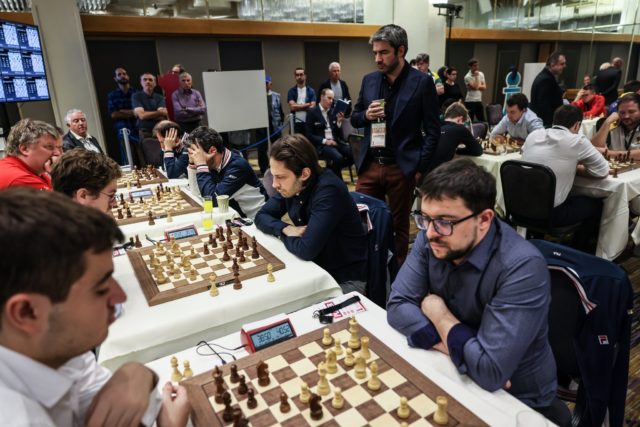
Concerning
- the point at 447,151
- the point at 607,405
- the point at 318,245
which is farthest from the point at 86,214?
the point at 447,151

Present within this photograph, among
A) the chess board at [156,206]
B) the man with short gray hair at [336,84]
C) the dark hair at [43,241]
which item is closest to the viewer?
the dark hair at [43,241]

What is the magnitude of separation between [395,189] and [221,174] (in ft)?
4.57

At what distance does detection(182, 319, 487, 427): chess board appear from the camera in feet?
3.50

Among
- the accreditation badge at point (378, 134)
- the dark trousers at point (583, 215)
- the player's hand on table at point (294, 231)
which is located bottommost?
the dark trousers at point (583, 215)

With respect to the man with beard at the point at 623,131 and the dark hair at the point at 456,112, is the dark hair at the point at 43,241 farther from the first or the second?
the man with beard at the point at 623,131

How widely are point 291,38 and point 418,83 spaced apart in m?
6.59

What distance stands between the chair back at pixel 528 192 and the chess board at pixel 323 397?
237 centimetres

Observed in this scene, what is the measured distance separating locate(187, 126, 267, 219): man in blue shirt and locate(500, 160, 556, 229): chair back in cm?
203

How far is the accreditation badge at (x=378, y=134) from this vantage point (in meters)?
3.10

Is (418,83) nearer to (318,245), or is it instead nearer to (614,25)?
(318,245)

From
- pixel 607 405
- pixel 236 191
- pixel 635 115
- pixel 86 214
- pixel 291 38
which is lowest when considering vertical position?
pixel 607 405

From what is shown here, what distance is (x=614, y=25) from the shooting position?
11391 millimetres

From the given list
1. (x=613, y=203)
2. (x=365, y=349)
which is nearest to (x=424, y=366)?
(x=365, y=349)

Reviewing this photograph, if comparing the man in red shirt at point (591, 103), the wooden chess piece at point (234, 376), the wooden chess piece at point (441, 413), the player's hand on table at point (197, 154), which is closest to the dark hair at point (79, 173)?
the player's hand on table at point (197, 154)
